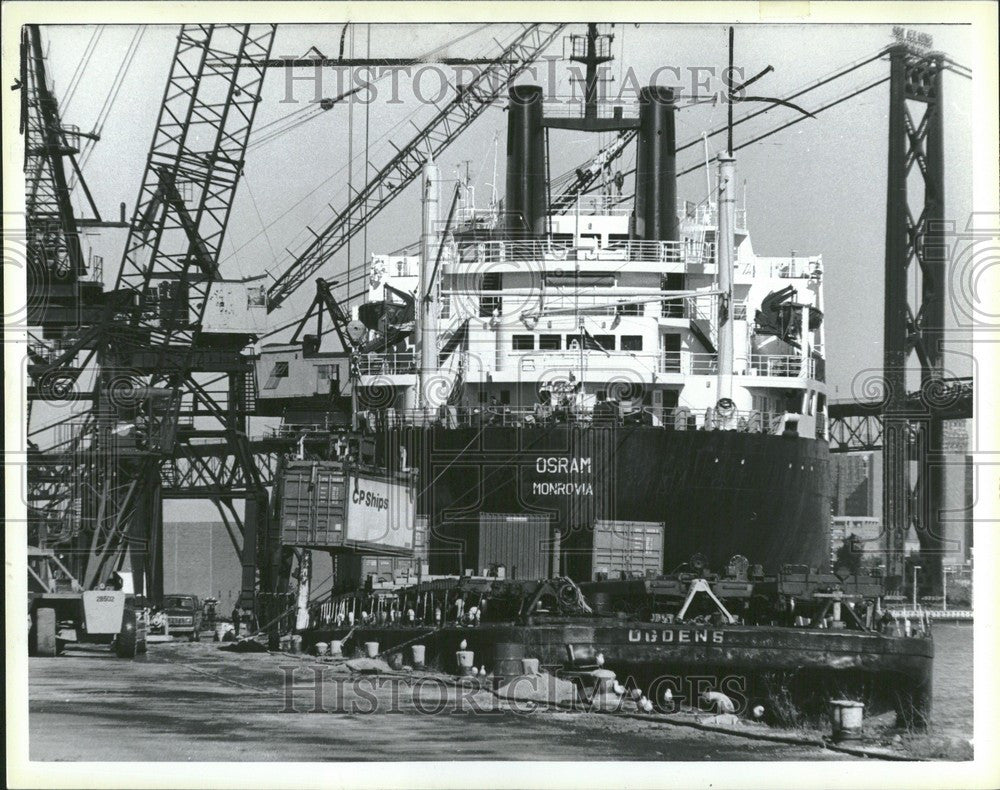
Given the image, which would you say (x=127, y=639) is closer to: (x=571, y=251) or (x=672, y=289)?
(x=571, y=251)

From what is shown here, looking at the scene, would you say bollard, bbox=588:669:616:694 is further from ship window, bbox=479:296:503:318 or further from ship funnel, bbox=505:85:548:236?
ship funnel, bbox=505:85:548:236

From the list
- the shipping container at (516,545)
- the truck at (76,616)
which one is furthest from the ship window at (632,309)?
the truck at (76,616)

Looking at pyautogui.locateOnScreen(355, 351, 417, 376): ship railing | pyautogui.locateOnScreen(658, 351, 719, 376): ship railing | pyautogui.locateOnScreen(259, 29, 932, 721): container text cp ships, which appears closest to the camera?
pyautogui.locateOnScreen(259, 29, 932, 721): container text cp ships

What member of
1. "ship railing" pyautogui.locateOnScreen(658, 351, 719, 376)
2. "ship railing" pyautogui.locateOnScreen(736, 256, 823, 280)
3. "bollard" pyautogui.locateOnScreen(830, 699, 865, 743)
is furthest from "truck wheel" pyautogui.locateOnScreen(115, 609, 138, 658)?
"ship railing" pyautogui.locateOnScreen(736, 256, 823, 280)

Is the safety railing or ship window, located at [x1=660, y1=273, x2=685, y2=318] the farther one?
ship window, located at [x1=660, y1=273, x2=685, y2=318]

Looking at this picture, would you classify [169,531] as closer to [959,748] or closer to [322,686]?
[322,686]

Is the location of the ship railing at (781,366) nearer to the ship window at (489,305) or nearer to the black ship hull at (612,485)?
the black ship hull at (612,485)

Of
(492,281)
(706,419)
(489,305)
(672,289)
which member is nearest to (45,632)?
(489,305)
